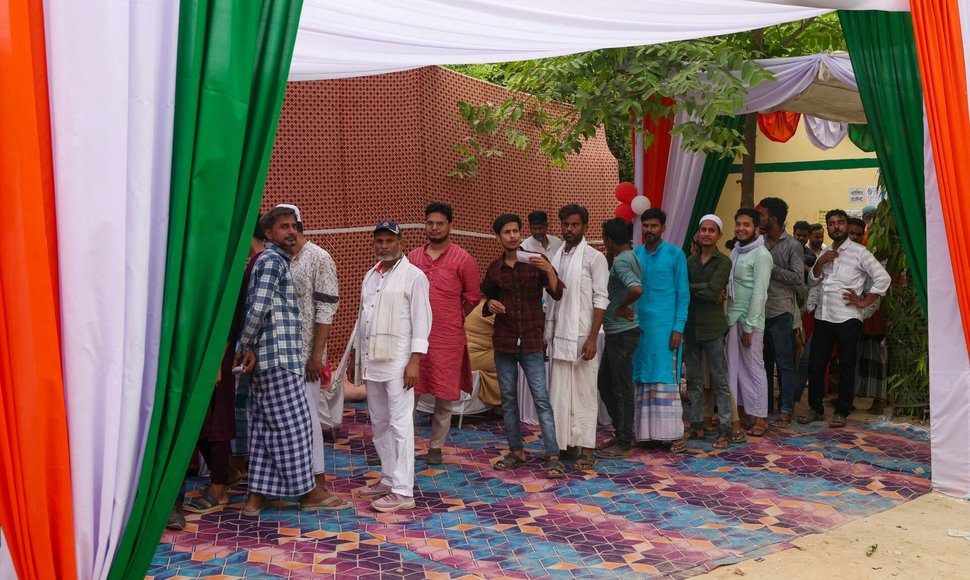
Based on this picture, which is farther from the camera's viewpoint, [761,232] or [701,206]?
[701,206]

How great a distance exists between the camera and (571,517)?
16.8 feet

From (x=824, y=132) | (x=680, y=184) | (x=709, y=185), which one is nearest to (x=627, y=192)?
(x=680, y=184)

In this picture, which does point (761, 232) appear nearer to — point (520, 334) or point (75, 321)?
point (520, 334)

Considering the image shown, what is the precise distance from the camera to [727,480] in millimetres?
5871

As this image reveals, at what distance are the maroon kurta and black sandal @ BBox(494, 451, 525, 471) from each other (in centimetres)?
52

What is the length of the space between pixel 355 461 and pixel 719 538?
2584mm

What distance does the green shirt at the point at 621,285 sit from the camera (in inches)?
250

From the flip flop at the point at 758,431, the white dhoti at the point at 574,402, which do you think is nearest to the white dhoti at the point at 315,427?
the white dhoti at the point at 574,402

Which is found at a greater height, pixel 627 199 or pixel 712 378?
pixel 627 199

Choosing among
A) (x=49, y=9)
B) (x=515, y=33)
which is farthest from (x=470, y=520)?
(x=49, y=9)

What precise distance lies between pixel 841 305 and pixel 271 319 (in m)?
4.54

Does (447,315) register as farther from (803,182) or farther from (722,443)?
(803,182)

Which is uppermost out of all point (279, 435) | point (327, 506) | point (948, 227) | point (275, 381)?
point (948, 227)

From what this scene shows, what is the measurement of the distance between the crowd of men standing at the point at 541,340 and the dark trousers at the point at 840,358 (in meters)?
0.01
